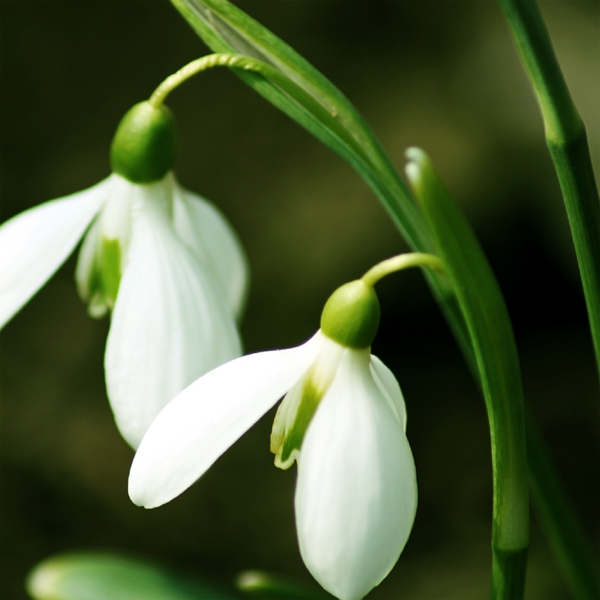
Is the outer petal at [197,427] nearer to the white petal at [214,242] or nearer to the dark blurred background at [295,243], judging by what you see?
the white petal at [214,242]

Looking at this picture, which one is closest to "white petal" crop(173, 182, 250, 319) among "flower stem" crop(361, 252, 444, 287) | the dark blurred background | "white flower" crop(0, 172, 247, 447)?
"white flower" crop(0, 172, 247, 447)

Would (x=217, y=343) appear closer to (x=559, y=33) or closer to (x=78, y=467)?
(x=78, y=467)

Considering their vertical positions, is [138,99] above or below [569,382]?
above

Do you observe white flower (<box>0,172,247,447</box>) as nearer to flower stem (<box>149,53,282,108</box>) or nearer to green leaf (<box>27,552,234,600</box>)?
flower stem (<box>149,53,282,108</box>)

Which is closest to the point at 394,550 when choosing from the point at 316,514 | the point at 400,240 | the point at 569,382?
the point at 316,514

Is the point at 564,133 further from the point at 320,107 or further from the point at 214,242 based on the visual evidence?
the point at 214,242

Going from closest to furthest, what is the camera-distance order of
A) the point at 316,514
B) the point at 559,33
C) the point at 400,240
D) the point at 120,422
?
the point at 316,514
the point at 120,422
the point at 400,240
the point at 559,33

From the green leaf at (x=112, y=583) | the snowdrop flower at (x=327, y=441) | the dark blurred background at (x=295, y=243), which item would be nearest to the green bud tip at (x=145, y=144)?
the snowdrop flower at (x=327, y=441)
